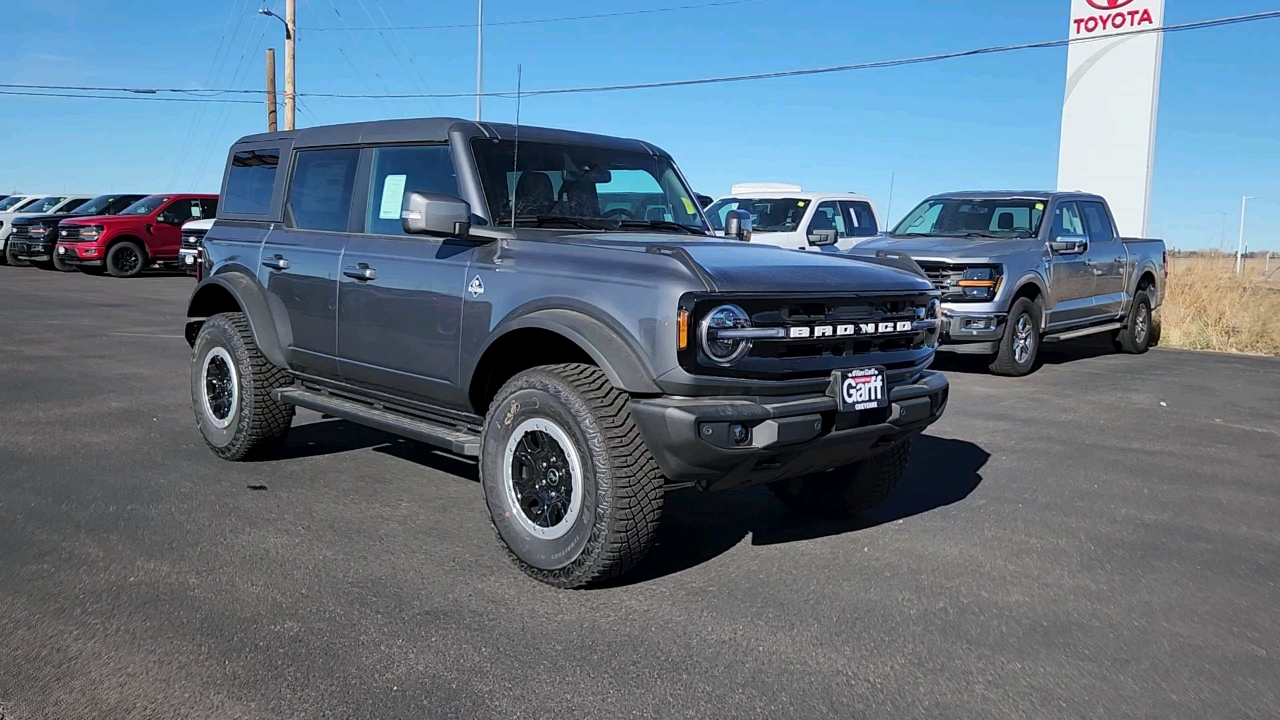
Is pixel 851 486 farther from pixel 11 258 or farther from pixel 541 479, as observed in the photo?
pixel 11 258

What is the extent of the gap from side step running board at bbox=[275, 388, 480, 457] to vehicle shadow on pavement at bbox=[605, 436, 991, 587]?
3.23ft

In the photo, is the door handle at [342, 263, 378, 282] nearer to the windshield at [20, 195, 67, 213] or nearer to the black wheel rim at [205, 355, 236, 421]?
the black wheel rim at [205, 355, 236, 421]

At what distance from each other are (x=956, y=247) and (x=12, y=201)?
33618 millimetres

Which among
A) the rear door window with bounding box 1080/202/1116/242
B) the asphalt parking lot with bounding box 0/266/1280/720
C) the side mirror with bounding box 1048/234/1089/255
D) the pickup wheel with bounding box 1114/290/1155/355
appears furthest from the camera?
the pickup wheel with bounding box 1114/290/1155/355

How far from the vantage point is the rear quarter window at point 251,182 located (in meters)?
6.64

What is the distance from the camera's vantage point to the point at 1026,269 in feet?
38.0

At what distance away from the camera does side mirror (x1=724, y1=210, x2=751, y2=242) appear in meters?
6.55

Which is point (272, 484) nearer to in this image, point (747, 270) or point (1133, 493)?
point (747, 270)

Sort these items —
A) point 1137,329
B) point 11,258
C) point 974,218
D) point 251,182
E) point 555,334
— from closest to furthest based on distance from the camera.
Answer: point 555,334 < point 251,182 < point 974,218 < point 1137,329 < point 11,258

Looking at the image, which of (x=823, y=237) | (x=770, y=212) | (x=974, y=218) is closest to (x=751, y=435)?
(x=823, y=237)

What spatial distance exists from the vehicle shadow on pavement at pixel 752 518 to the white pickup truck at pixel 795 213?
349 inches

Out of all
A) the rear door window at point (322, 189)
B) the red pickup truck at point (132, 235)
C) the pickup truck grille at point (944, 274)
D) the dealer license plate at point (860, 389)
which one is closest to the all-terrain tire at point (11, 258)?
the red pickup truck at point (132, 235)

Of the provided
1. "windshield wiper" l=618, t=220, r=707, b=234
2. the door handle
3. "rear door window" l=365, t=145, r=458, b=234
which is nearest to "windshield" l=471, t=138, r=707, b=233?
"windshield wiper" l=618, t=220, r=707, b=234

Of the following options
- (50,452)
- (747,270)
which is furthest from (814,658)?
(50,452)
